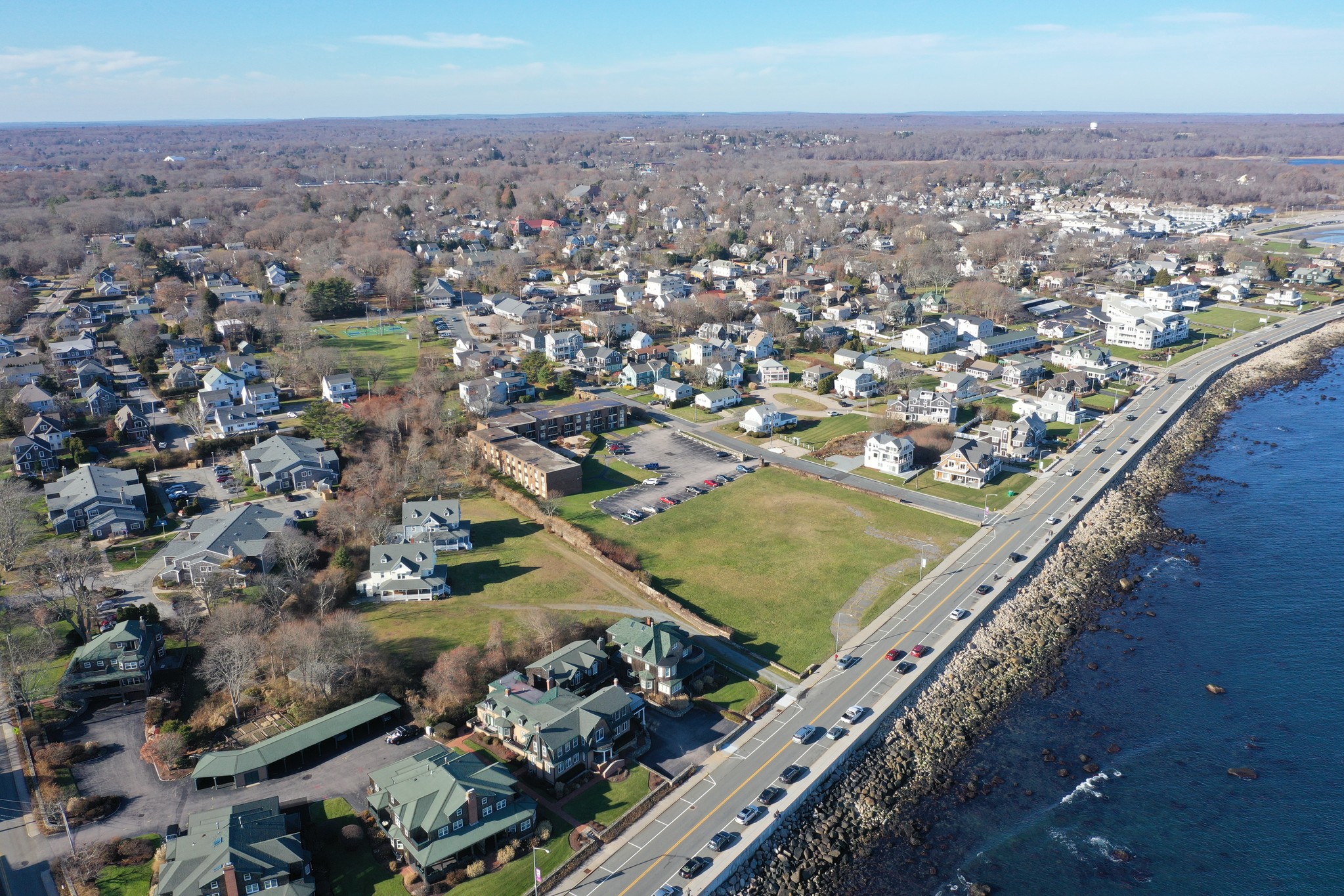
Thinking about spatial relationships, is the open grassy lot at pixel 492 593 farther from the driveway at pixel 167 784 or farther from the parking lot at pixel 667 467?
the parking lot at pixel 667 467

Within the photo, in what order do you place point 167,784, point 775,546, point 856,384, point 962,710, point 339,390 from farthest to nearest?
point 856,384, point 339,390, point 775,546, point 962,710, point 167,784

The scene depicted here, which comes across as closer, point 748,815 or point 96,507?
point 748,815

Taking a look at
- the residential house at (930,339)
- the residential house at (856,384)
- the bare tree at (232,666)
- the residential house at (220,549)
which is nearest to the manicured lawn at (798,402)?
the residential house at (856,384)

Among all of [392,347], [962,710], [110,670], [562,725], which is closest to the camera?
[562,725]

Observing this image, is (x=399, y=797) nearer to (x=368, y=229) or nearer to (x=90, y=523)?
(x=90, y=523)

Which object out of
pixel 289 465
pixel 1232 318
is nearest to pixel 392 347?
pixel 289 465

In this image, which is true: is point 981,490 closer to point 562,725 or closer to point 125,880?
point 562,725

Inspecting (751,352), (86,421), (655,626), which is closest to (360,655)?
(655,626)
